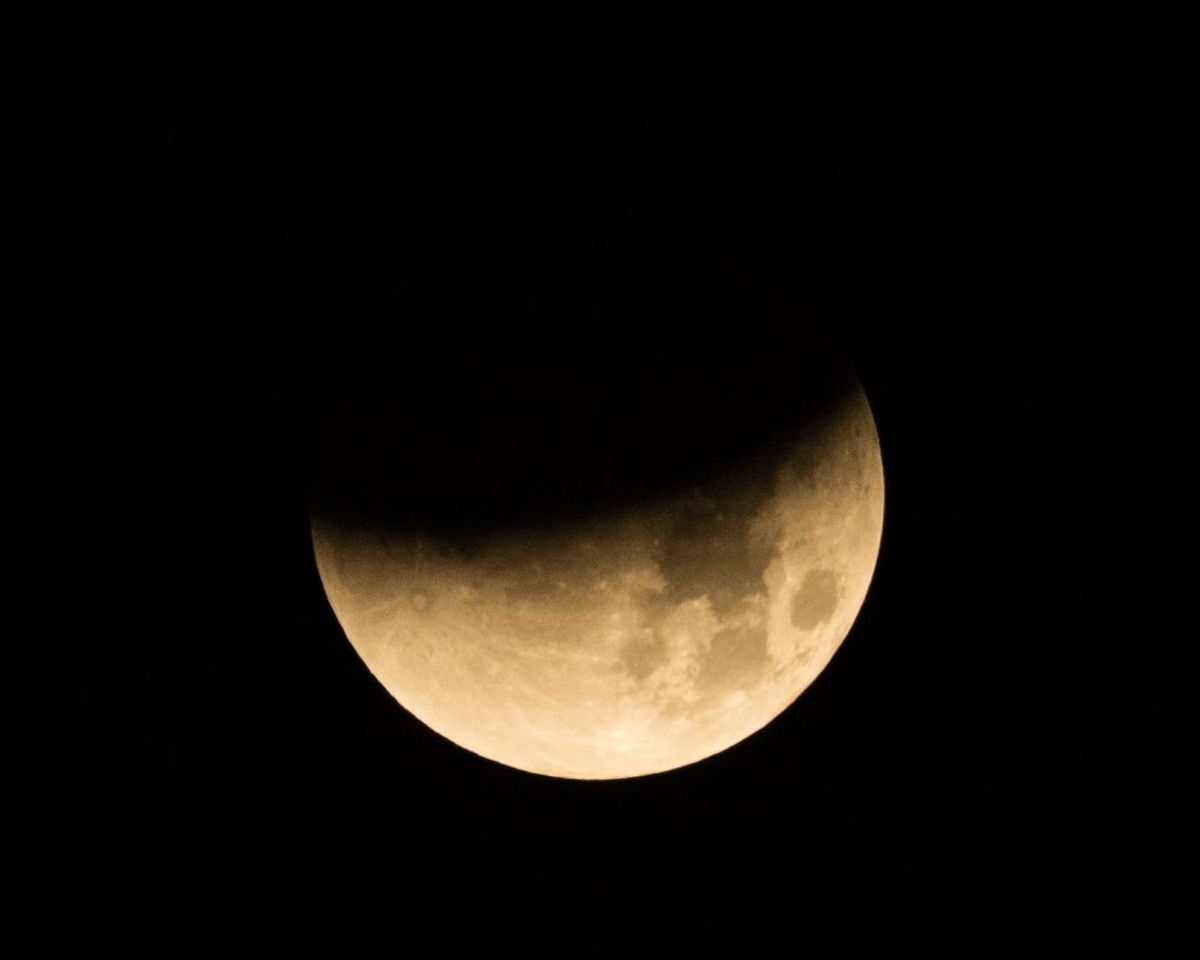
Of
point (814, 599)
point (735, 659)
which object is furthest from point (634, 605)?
point (814, 599)

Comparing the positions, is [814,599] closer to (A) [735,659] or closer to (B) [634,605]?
(A) [735,659]

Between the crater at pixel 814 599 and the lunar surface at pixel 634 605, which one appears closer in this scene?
the lunar surface at pixel 634 605

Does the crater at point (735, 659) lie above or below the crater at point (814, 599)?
below

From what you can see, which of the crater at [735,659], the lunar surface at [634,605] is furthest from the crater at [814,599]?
the crater at [735,659]

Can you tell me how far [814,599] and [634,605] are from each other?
50 cm

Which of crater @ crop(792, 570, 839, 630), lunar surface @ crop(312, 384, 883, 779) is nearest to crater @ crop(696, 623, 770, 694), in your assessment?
lunar surface @ crop(312, 384, 883, 779)

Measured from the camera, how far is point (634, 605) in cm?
177

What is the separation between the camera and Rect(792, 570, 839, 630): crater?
1.91 meters

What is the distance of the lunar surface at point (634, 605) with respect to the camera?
1.75m

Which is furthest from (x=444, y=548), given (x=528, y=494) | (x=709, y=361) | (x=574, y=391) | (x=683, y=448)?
(x=709, y=361)

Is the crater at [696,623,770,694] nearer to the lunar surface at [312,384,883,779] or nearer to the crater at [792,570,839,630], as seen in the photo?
the lunar surface at [312,384,883,779]

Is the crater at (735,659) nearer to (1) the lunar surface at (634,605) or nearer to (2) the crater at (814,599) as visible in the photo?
(1) the lunar surface at (634,605)

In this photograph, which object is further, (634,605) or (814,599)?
(814,599)

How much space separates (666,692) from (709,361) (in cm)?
82
